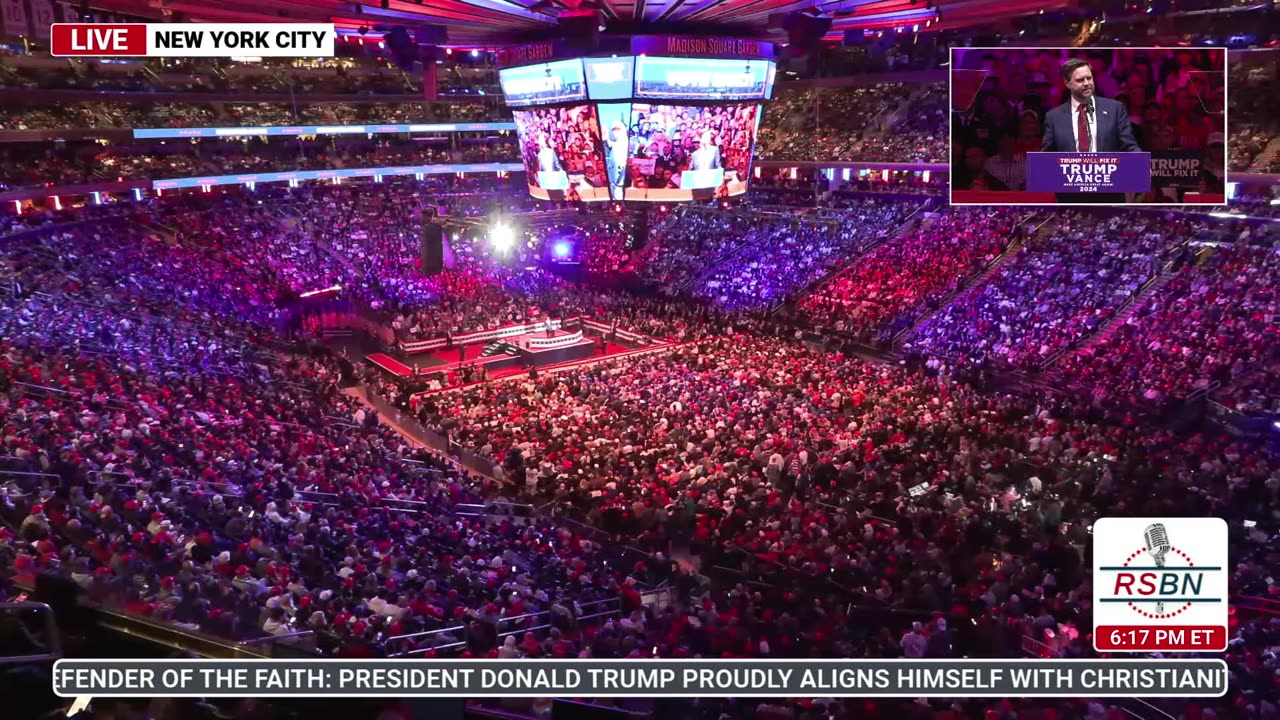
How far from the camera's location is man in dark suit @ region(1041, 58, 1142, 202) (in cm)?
1201

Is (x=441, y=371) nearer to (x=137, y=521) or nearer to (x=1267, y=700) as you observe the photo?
(x=137, y=521)

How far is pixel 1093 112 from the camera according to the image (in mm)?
12102

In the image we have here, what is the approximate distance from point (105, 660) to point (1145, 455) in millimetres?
14298

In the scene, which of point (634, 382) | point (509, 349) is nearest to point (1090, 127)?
point (634, 382)

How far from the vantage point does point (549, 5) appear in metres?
13.6

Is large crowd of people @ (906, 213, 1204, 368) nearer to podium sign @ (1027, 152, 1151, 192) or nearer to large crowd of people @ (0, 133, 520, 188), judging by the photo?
podium sign @ (1027, 152, 1151, 192)

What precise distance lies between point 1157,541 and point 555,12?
11.8 metres

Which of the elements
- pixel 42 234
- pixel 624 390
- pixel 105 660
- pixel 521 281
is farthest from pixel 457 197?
pixel 105 660

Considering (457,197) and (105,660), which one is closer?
(105,660)

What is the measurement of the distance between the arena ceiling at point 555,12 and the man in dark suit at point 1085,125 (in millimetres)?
1560

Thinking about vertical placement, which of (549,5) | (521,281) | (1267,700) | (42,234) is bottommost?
(1267,700)

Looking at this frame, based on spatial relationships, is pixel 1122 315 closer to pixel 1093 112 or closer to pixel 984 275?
pixel 984 275

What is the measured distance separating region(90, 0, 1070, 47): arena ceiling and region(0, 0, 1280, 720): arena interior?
138 millimetres

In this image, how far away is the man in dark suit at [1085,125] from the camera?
39.4ft
